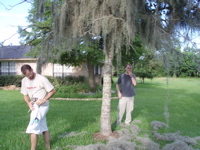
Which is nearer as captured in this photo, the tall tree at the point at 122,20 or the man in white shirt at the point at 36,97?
the man in white shirt at the point at 36,97

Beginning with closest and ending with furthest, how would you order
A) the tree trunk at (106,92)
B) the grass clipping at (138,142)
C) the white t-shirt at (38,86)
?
1. the white t-shirt at (38,86)
2. the grass clipping at (138,142)
3. the tree trunk at (106,92)

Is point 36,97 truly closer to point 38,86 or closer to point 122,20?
point 38,86

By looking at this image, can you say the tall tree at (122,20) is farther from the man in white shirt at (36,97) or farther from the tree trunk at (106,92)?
the man in white shirt at (36,97)

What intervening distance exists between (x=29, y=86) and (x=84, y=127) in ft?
7.02

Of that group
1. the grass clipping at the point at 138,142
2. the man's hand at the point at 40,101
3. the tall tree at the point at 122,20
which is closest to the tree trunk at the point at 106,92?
the tall tree at the point at 122,20

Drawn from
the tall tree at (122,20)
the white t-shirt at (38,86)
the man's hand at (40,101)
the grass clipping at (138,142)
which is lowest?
the grass clipping at (138,142)

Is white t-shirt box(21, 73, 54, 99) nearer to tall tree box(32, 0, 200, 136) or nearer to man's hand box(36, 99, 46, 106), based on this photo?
man's hand box(36, 99, 46, 106)

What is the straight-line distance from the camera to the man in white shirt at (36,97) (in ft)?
10.5

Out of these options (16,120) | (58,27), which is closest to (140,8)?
(58,27)

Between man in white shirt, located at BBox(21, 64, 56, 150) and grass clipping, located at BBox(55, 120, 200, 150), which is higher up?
man in white shirt, located at BBox(21, 64, 56, 150)

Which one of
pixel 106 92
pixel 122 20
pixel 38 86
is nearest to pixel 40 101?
pixel 38 86

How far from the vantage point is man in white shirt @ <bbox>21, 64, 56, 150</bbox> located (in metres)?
3.21

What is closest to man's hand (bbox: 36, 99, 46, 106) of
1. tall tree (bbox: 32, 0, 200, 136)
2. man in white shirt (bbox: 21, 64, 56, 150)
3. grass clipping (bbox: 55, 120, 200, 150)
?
man in white shirt (bbox: 21, 64, 56, 150)

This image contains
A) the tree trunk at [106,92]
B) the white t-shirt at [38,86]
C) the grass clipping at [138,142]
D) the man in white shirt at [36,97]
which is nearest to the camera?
the man in white shirt at [36,97]
